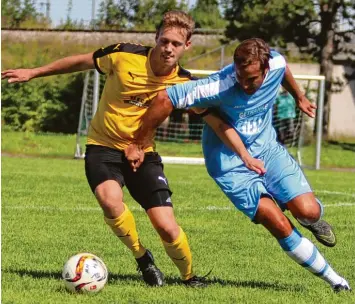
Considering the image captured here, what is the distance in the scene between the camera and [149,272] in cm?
666

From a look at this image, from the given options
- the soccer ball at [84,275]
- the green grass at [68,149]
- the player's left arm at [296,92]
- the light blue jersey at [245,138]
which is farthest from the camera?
the green grass at [68,149]

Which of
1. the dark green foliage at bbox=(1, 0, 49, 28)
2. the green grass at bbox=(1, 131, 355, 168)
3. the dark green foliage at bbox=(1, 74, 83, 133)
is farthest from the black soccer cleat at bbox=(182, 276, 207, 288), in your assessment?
the dark green foliage at bbox=(1, 0, 49, 28)

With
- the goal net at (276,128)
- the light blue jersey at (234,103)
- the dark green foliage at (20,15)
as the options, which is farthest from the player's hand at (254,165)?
the dark green foliage at (20,15)

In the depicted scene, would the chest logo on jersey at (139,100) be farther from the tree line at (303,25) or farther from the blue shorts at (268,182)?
the tree line at (303,25)

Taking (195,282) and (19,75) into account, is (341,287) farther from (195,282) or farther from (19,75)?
(19,75)

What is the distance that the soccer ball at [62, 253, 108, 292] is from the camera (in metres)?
6.21

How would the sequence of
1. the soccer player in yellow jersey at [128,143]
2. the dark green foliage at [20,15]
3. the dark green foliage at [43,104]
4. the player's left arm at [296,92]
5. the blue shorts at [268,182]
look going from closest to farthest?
the blue shorts at [268,182], the soccer player in yellow jersey at [128,143], the player's left arm at [296,92], the dark green foliage at [43,104], the dark green foliage at [20,15]

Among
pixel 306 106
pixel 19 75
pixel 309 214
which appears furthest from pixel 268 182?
pixel 19 75

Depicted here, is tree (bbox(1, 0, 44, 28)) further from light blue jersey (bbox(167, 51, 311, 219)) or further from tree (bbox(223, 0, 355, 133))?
light blue jersey (bbox(167, 51, 311, 219))

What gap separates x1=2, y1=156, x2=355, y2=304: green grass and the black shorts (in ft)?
2.07

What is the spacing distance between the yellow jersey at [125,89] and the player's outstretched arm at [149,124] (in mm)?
164

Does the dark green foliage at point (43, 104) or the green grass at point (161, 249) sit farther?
the dark green foliage at point (43, 104)

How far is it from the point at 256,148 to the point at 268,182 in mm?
254

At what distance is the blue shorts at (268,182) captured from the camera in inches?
253
